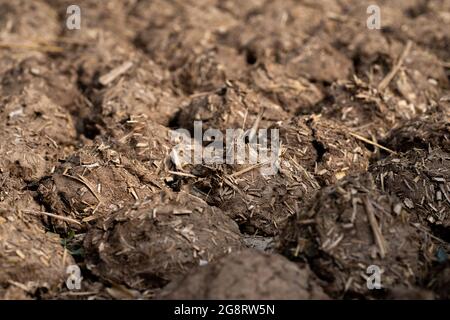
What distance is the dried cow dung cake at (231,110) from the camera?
4.36 meters

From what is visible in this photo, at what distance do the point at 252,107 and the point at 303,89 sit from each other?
0.58 m

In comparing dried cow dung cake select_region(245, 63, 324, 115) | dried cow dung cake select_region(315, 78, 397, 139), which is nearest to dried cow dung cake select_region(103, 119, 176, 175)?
dried cow dung cake select_region(245, 63, 324, 115)

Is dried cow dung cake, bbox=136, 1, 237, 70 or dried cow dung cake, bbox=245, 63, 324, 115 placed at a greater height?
dried cow dung cake, bbox=136, 1, 237, 70

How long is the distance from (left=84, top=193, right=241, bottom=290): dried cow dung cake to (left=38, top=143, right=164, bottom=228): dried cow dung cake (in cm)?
29

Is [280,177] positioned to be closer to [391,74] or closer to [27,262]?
[27,262]

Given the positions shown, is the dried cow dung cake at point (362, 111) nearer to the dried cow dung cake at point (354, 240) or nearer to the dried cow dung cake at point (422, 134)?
the dried cow dung cake at point (422, 134)

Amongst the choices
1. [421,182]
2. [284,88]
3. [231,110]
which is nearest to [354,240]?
[421,182]

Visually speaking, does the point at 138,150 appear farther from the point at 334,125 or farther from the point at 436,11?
the point at 436,11

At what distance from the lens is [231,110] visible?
4379 mm

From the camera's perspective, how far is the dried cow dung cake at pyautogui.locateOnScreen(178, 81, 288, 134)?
436 centimetres

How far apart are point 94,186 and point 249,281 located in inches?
47.6

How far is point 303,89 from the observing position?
487 cm

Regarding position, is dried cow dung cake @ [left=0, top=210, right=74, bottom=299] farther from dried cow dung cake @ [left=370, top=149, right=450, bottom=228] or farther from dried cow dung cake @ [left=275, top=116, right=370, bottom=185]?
dried cow dung cake @ [left=370, top=149, right=450, bottom=228]
